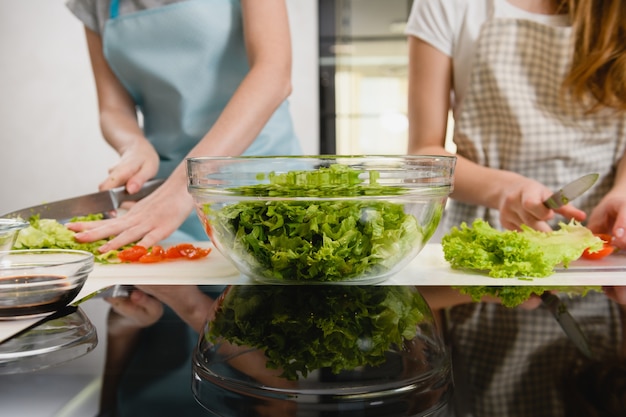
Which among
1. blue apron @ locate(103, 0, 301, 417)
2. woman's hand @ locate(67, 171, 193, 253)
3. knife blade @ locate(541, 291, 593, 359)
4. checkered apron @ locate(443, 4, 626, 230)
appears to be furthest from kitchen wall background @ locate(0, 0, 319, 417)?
knife blade @ locate(541, 291, 593, 359)

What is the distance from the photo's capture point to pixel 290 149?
1.68m

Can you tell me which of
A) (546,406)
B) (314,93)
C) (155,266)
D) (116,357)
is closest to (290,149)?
(155,266)

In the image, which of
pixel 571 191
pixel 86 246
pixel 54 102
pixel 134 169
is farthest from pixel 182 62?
pixel 54 102

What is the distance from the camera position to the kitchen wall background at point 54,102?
3615 millimetres

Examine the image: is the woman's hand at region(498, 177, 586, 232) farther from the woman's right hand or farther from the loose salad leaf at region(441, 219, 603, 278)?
the woman's right hand

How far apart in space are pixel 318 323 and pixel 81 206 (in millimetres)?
711

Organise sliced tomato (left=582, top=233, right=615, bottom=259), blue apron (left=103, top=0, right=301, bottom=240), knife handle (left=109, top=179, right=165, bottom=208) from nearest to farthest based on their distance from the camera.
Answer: sliced tomato (left=582, top=233, right=615, bottom=259) → knife handle (left=109, top=179, right=165, bottom=208) → blue apron (left=103, top=0, right=301, bottom=240)

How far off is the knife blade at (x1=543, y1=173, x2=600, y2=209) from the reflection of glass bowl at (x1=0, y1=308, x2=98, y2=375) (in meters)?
0.69

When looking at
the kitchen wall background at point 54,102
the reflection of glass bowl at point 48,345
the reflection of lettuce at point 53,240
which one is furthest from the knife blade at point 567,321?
the kitchen wall background at point 54,102

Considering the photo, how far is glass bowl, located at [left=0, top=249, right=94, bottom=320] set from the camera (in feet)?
1.99

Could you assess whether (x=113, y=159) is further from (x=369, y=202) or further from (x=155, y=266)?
(x=369, y=202)

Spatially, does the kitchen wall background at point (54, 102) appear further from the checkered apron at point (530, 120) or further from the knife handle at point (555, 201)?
the knife handle at point (555, 201)

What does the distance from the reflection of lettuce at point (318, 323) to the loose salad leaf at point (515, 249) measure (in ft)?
0.48

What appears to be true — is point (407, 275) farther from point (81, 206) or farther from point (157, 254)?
point (81, 206)
